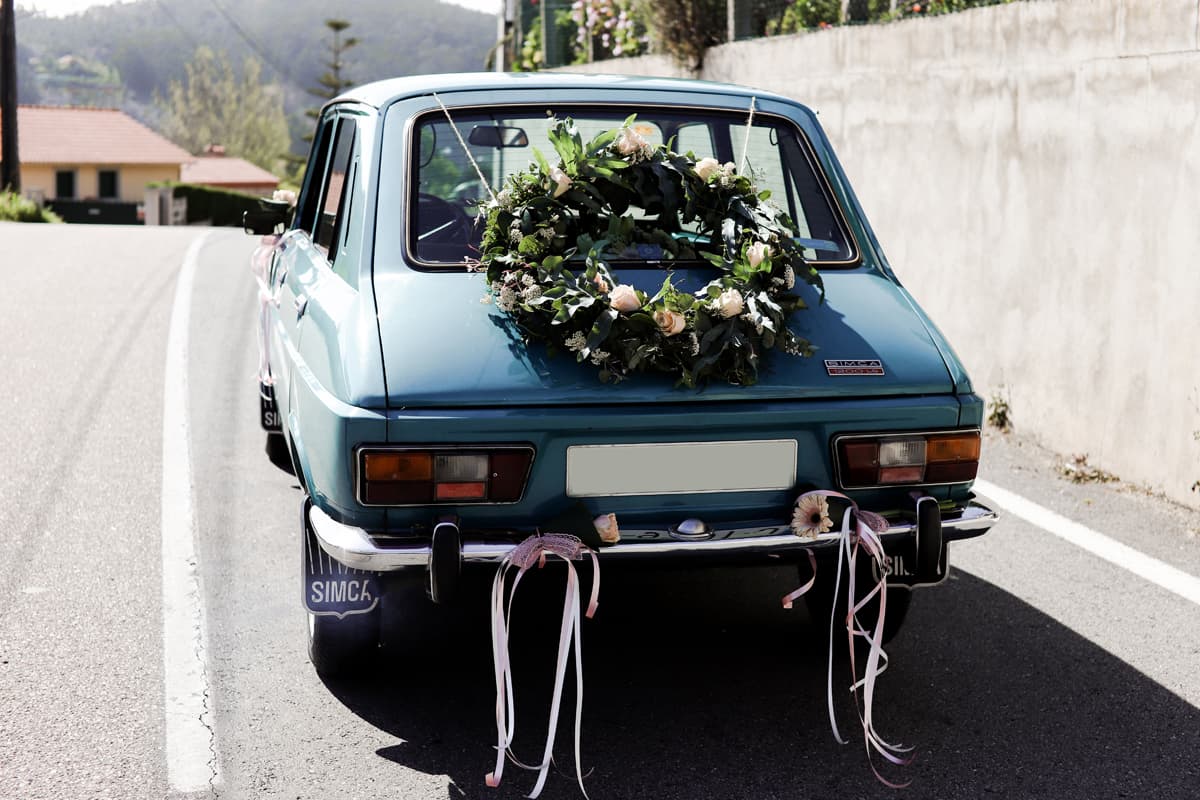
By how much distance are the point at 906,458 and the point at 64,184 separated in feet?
253

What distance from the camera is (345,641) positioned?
3918 millimetres

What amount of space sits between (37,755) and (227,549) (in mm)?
1782

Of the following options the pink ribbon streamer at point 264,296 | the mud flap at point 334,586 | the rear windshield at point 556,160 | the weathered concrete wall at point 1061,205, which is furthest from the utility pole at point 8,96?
the mud flap at point 334,586

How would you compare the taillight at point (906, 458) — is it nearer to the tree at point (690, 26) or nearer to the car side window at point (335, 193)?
the car side window at point (335, 193)

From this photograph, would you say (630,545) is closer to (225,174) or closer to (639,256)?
(639,256)

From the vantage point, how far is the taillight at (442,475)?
3336mm

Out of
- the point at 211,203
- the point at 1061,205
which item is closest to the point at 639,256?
the point at 1061,205

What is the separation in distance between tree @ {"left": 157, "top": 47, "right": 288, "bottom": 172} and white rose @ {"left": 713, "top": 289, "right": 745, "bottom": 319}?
109700 millimetres

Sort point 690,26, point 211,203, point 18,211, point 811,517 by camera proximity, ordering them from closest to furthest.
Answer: point 811,517, point 690,26, point 18,211, point 211,203

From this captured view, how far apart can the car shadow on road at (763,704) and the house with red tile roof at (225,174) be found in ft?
275

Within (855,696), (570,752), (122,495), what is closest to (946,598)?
(855,696)

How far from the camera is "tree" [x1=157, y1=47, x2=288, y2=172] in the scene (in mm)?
108938

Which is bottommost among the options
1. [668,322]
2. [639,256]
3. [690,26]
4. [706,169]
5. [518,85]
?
[668,322]

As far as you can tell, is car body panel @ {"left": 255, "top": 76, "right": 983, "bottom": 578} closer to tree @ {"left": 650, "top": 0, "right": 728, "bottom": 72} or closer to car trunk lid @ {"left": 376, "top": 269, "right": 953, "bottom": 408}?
car trunk lid @ {"left": 376, "top": 269, "right": 953, "bottom": 408}
